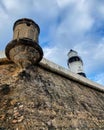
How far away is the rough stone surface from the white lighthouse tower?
788 centimetres

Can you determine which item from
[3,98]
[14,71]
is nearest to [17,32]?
[14,71]

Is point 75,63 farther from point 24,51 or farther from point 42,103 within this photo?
point 42,103

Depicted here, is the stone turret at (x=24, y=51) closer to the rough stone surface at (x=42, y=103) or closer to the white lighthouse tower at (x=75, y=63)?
the rough stone surface at (x=42, y=103)

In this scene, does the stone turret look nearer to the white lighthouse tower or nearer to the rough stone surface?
the rough stone surface

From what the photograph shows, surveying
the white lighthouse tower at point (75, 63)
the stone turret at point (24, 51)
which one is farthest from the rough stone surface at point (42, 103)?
the white lighthouse tower at point (75, 63)

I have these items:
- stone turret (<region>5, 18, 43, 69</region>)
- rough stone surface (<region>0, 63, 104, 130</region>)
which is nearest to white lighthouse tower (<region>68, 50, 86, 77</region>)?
rough stone surface (<region>0, 63, 104, 130</region>)

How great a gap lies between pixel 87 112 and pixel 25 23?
10.4ft

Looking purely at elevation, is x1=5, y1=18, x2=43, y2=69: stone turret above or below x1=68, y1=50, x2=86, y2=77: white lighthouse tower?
below

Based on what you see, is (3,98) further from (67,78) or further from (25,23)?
(67,78)

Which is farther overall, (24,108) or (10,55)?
(10,55)

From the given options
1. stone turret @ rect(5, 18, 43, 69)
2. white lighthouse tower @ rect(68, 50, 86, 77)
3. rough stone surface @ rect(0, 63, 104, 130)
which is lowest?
rough stone surface @ rect(0, 63, 104, 130)

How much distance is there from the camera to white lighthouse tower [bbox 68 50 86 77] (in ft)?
48.0

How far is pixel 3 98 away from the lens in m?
4.38

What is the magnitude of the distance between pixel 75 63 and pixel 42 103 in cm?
1098
